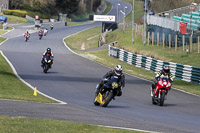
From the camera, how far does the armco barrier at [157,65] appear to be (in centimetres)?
3011

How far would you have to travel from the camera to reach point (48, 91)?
22.7 meters

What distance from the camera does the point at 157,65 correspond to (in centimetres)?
3625

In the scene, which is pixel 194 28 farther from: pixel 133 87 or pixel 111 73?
pixel 111 73

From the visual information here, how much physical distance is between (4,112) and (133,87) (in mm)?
13985

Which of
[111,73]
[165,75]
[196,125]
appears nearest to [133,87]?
[165,75]

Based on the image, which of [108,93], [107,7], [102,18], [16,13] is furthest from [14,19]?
[108,93]

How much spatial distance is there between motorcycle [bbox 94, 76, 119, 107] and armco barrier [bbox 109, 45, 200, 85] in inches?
531

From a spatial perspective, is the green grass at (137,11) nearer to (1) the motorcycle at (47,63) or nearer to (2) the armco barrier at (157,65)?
(2) the armco barrier at (157,65)

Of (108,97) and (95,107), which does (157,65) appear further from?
(95,107)

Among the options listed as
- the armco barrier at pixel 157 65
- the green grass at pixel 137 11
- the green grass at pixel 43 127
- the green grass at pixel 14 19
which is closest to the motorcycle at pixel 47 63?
the armco barrier at pixel 157 65

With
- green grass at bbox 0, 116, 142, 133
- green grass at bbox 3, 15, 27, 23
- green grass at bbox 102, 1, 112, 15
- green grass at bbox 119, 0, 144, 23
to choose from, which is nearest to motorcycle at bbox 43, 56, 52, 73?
green grass at bbox 0, 116, 142, 133

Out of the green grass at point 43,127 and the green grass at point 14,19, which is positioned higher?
the green grass at point 43,127

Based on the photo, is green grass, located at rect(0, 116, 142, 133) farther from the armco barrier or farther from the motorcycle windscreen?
the armco barrier

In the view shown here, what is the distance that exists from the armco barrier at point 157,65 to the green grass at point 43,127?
62.6ft
